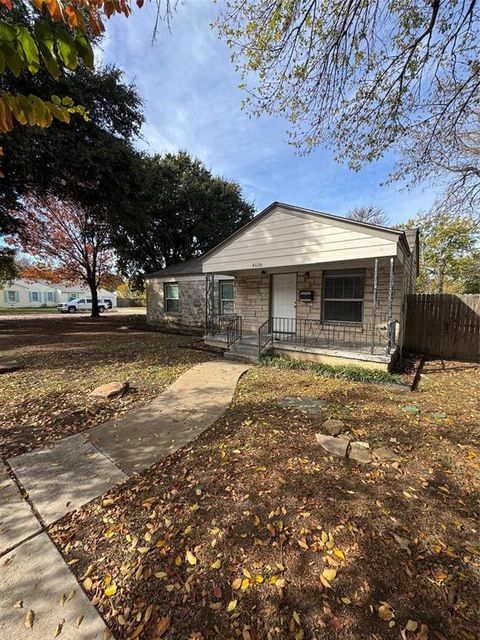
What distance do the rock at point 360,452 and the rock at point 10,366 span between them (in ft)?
23.4

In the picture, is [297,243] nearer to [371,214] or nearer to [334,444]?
[334,444]

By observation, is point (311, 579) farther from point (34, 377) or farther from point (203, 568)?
point (34, 377)

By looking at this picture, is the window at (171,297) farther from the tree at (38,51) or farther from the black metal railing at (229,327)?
the tree at (38,51)

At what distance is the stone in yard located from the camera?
444 centimetres

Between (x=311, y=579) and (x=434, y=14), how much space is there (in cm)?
669

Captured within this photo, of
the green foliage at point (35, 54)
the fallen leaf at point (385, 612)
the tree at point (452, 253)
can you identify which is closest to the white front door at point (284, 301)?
the fallen leaf at point (385, 612)

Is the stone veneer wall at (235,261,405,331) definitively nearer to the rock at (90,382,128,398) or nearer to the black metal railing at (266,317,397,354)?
the black metal railing at (266,317,397,354)

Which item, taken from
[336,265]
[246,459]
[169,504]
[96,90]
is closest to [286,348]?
[336,265]

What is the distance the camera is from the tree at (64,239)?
17834 millimetres

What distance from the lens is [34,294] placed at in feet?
138

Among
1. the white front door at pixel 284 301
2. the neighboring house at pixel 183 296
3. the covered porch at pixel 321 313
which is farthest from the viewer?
the neighboring house at pixel 183 296

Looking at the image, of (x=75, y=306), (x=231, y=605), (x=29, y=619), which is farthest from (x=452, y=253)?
(x=75, y=306)

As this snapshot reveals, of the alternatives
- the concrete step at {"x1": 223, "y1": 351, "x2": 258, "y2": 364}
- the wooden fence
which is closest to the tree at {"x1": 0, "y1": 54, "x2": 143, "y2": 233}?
the concrete step at {"x1": 223, "y1": 351, "x2": 258, "y2": 364}

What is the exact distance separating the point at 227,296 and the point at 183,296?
327 centimetres
